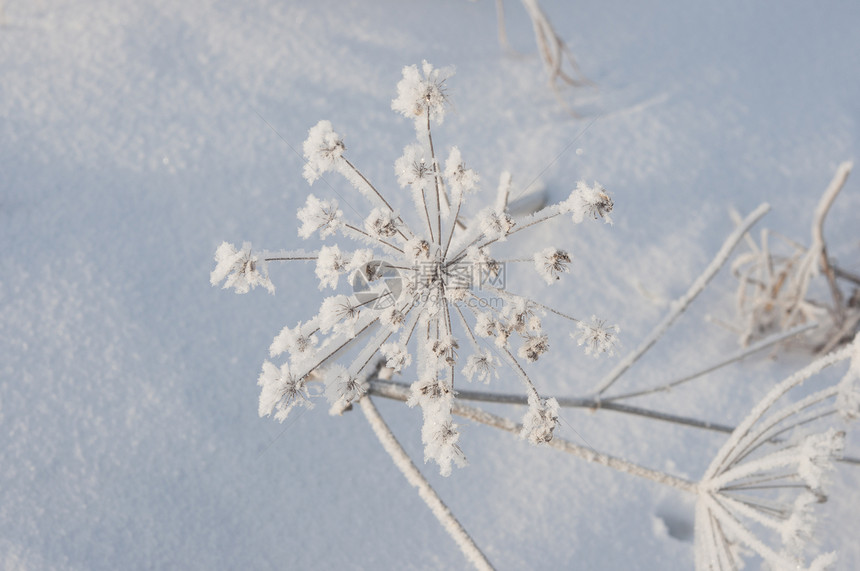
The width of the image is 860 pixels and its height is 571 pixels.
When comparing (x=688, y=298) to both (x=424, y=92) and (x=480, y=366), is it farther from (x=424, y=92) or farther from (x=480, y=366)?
(x=424, y=92)

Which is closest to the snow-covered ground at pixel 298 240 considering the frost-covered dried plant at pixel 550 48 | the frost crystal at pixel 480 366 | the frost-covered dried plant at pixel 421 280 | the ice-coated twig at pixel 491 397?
the frost-covered dried plant at pixel 550 48

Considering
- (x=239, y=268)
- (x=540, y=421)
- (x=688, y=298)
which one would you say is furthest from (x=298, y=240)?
(x=688, y=298)

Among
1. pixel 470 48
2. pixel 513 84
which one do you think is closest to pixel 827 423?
pixel 513 84

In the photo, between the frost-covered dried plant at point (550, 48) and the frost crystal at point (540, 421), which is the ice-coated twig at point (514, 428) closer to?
the frost crystal at point (540, 421)

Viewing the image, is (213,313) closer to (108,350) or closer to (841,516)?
(108,350)

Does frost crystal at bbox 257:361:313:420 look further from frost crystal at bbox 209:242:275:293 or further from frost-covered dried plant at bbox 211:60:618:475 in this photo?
frost crystal at bbox 209:242:275:293

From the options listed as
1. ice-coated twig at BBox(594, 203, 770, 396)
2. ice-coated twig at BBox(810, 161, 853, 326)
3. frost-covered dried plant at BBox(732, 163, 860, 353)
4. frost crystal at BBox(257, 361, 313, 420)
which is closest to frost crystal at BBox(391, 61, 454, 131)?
frost crystal at BBox(257, 361, 313, 420)
